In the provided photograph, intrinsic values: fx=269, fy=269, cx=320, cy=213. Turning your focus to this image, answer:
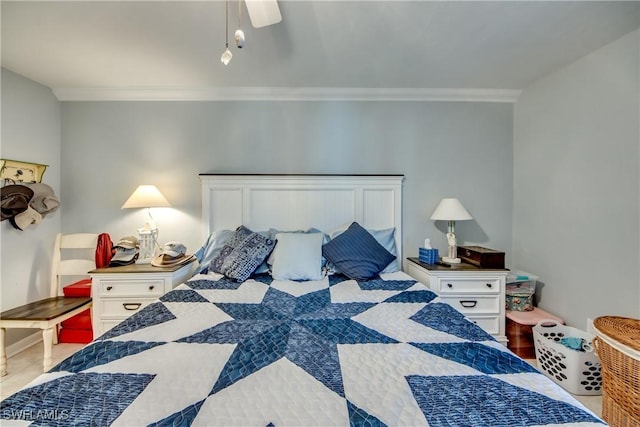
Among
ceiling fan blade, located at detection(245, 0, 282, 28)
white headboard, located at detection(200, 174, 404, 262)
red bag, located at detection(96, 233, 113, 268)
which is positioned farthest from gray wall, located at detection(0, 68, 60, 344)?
ceiling fan blade, located at detection(245, 0, 282, 28)

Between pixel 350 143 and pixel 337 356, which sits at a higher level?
pixel 350 143

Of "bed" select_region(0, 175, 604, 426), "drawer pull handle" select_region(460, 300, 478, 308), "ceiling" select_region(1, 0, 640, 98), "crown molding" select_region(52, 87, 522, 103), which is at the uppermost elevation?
"ceiling" select_region(1, 0, 640, 98)

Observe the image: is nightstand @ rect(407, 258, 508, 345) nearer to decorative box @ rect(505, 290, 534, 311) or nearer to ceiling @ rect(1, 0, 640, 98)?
decorative box @ rect(505, 290, 534, 311)

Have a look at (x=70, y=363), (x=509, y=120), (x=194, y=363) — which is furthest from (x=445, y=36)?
(x=70, y=363)

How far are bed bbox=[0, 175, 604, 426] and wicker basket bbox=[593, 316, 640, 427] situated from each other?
828mm

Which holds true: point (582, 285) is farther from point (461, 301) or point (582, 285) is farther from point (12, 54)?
point (12, 54)

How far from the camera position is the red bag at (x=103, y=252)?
2.34 meters

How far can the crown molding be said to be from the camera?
2654 millimetres

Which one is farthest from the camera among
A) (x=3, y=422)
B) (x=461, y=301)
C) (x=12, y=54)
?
(x=461, y=301)

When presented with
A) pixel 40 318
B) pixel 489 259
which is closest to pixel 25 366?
pixel 40 318

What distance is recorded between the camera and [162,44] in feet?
6.34

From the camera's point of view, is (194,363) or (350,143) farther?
(350,143)

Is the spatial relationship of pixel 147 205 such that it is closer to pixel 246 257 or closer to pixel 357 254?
pixel 246 257

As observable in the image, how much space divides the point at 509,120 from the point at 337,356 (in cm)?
300
